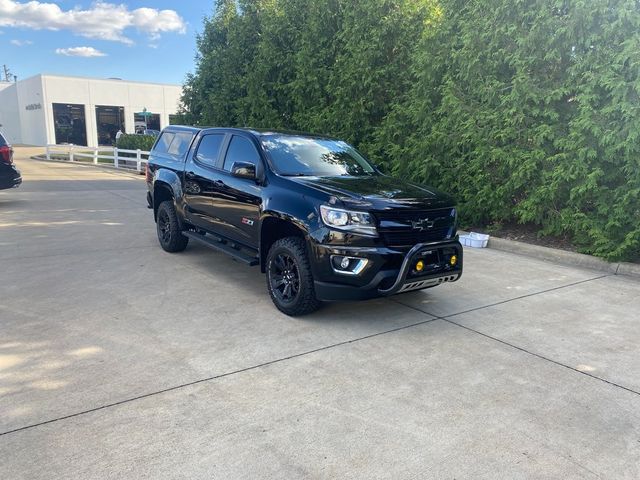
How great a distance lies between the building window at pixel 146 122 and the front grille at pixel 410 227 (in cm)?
4302

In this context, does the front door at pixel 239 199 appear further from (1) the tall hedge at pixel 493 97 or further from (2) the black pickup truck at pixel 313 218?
(1) the tall hedge at pixel 493 97

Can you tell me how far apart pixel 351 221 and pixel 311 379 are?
148cm

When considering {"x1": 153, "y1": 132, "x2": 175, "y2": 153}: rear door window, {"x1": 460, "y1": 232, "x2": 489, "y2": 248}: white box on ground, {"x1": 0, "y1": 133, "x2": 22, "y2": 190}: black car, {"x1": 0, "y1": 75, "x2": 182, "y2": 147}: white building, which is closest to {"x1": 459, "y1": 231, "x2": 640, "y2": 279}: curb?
{"x1": 460, "y1": 232, "x2": 489, "y2": 248}: white box on ground

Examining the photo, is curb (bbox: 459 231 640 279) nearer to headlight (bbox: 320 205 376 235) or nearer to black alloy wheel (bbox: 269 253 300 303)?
headlight (bbox: 320 205 376 235)

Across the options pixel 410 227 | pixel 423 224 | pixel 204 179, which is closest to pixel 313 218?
pixel 410 227

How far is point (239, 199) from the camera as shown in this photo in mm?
5645

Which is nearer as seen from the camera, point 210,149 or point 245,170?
point 245,170

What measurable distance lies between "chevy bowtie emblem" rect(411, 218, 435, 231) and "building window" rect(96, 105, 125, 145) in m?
42.8

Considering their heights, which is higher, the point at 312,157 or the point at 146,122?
the point at 312,157

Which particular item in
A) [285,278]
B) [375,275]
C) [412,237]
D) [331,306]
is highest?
[412,237]

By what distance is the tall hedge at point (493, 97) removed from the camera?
6703 mm

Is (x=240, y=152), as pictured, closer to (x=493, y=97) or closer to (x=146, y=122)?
(x=493, y=97)

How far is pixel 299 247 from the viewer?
479cm

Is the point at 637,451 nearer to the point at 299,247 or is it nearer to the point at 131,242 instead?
the point at 299,247
